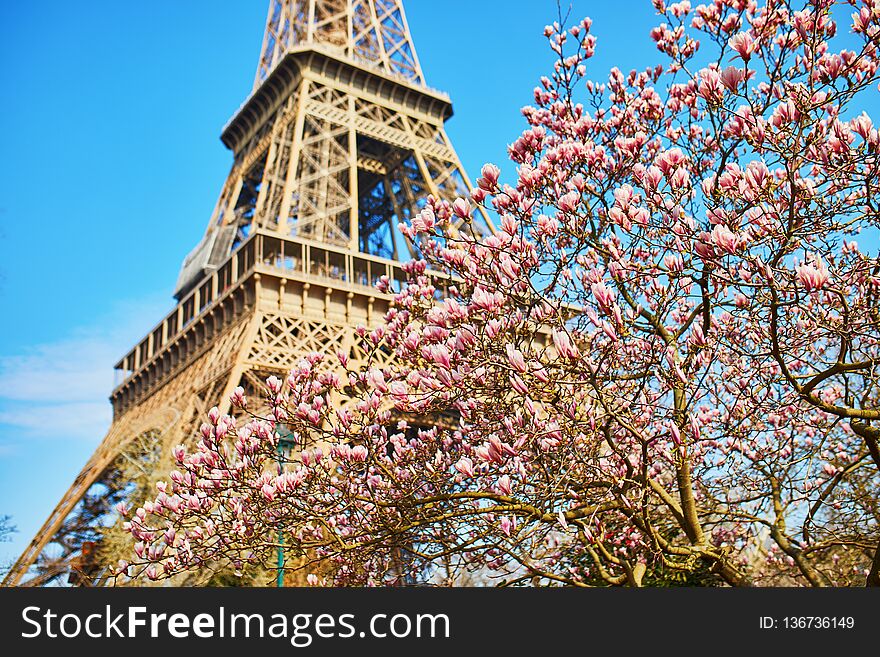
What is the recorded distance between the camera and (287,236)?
23.0 m

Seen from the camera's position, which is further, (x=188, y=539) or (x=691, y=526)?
(x=188, y=539)

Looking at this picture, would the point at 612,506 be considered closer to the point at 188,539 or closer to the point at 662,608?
the point at 662,608

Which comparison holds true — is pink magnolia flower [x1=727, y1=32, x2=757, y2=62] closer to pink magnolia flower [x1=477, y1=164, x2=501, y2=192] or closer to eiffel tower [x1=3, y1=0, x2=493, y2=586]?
pink magnolia flower [x1=477, y1=164, x2=501, y2=192]

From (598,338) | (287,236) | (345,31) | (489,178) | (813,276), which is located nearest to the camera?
(813,276)

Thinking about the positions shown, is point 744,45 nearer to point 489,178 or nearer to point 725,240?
point 725,240

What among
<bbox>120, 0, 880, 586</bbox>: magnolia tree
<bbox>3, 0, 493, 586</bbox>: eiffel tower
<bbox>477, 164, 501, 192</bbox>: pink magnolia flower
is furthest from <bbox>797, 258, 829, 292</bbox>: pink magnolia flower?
<bbox>3, 0, 493, 586</bbox>: eiffel tower

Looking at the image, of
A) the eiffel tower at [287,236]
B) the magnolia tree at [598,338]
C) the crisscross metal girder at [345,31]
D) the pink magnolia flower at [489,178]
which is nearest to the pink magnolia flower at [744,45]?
the magnolia tree at [598,338]

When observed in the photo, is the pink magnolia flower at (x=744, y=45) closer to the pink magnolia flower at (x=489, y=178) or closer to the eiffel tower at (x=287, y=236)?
the pink magnolia flower at (x=489, y=178)

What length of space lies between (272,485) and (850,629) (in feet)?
14.1

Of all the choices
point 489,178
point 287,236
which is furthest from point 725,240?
point 287,236

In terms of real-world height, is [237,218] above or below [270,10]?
below

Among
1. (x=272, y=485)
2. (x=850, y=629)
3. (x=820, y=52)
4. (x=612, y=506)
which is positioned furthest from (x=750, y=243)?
(x=272, y=485)

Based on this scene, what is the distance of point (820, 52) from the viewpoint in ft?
18.0

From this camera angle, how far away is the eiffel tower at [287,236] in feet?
69.2
